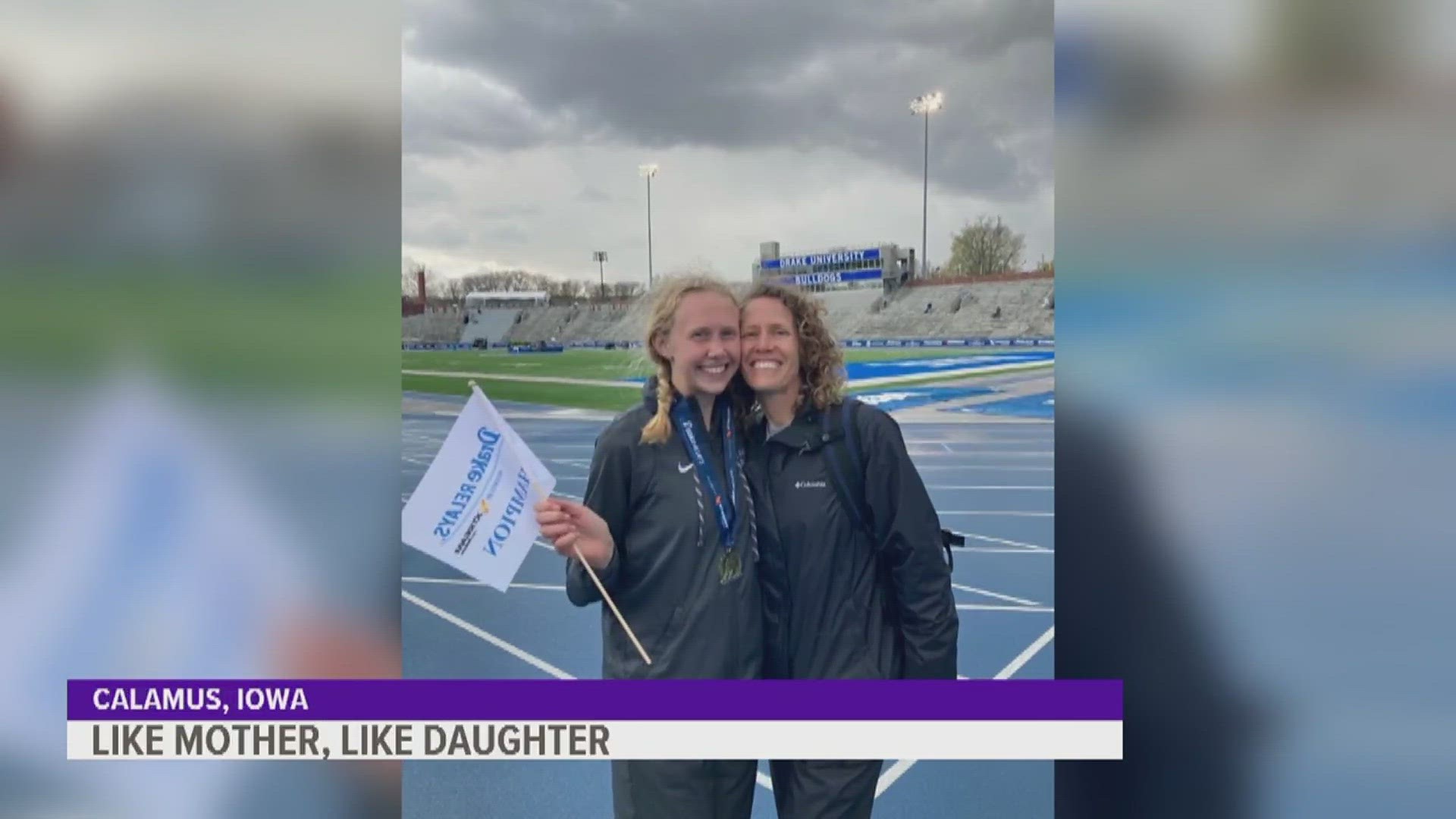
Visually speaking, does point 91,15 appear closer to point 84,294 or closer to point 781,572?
point 84,294

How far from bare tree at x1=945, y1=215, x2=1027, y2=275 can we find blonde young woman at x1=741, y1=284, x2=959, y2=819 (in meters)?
0.41

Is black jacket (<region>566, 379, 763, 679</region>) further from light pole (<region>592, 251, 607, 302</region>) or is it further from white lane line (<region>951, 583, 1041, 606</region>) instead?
white lane line (<region>951, 583, 1041, 606</region>)

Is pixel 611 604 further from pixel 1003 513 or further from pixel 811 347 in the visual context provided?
pixel 1003 513

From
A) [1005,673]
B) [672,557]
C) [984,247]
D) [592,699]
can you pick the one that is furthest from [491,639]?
[984,247]

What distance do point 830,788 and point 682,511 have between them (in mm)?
761

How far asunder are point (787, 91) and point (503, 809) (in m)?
2.02

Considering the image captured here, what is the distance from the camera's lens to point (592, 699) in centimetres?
190

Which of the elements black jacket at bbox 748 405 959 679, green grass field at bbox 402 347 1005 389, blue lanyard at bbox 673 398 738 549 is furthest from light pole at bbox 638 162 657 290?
black jacket at bbox 748 405 959 679

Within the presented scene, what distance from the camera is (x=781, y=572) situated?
1.83 metres

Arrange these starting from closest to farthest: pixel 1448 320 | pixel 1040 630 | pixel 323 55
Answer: pixel 1448 320 → pixel 323 55 → pixel 1040 630

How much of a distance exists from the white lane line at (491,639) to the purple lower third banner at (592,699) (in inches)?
6.6

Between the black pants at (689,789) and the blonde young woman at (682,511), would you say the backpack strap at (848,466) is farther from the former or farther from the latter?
the black pants at (689,789)

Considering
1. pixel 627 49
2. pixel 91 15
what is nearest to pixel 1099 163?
pixel 627 49

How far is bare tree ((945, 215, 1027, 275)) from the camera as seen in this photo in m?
1.95
